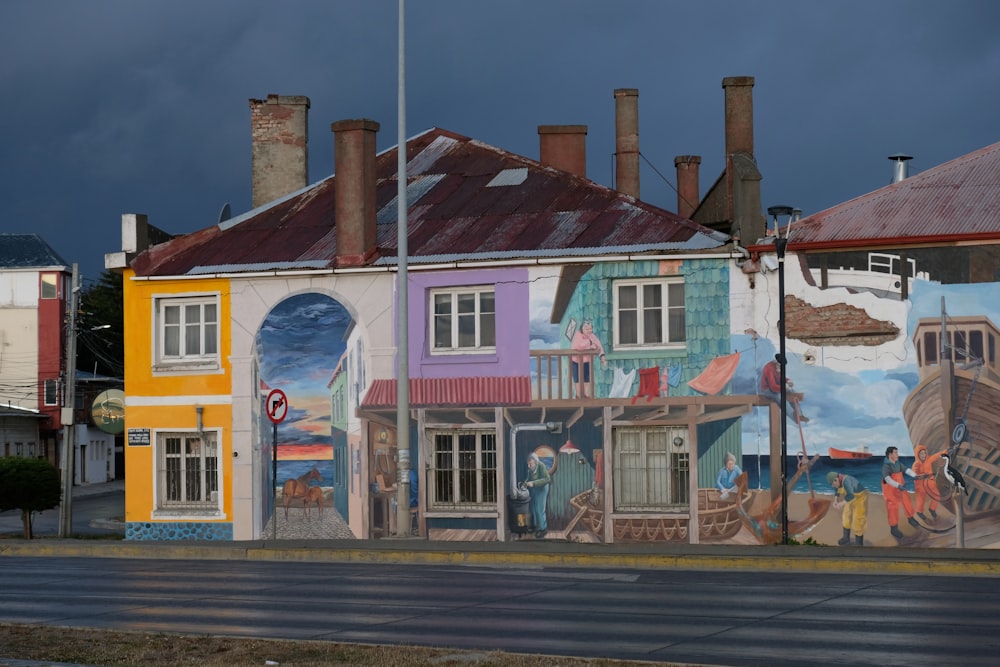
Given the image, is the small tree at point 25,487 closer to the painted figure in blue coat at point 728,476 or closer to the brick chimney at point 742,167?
the painted figure in blue coat at point 728,476

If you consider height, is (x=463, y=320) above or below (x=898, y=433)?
above

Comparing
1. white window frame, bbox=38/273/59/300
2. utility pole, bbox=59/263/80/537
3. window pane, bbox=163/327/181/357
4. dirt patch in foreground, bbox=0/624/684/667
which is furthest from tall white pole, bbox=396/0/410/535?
white window frame, bbox=38/273/59/300

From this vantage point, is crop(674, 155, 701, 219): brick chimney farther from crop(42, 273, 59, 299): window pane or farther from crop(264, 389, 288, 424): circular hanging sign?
crop(42, 273, 59, 299): window pane

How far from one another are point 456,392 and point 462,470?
5.02 feet

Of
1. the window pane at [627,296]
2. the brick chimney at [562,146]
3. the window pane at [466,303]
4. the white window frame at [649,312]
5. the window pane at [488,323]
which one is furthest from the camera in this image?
the brick chimney at [562,146]

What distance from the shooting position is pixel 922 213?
2527 centimetres

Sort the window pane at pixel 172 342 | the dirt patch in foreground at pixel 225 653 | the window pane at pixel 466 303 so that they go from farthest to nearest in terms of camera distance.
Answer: the window pane at pixel 172 342, the window pane at pixel 466 303, the dirt patch in foreground at pixel 225 653

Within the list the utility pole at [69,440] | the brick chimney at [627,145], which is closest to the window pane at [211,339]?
the utility pole at [69,440]

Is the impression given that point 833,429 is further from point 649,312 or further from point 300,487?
point 300,487

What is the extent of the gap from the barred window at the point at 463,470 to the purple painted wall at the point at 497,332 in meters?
1.27

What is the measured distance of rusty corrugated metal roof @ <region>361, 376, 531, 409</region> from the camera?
88.5 feet

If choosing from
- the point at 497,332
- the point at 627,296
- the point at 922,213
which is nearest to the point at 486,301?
the point at 497,332

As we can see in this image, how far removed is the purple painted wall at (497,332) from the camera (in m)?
27.0

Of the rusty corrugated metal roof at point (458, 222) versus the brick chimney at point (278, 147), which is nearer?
the rusty corrugated metal roof at point (458, 222)
